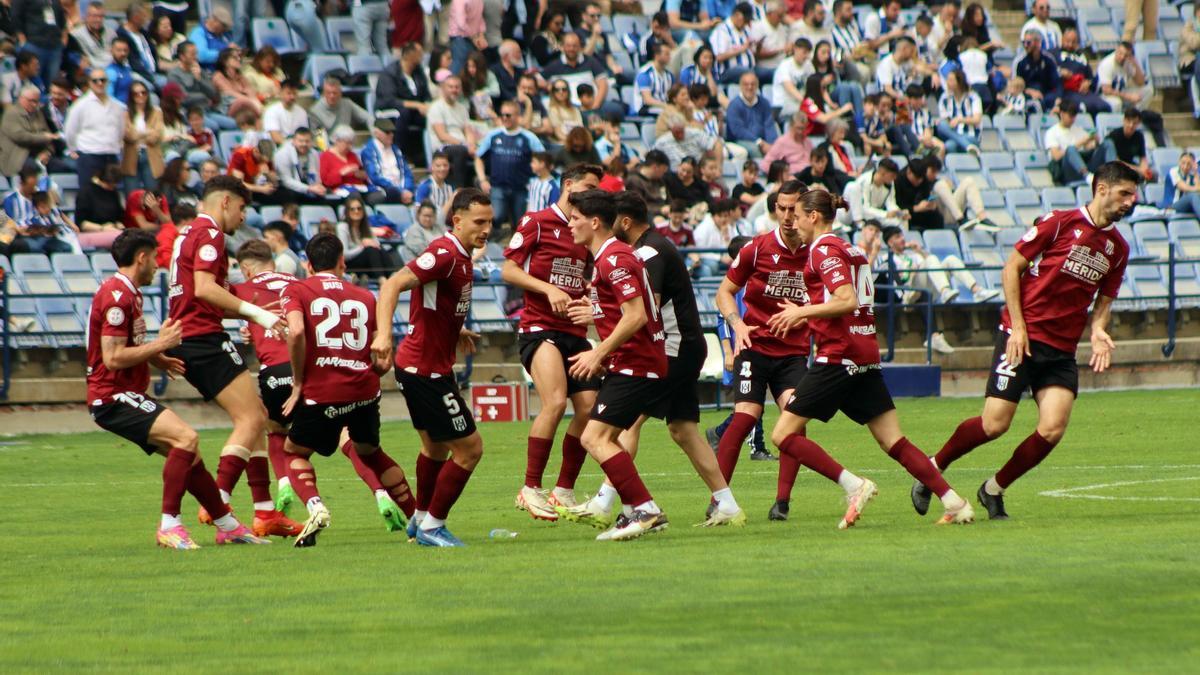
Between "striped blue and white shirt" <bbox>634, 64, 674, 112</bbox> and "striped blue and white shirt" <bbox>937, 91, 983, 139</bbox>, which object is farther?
"striped blue and white shirt" <bbox>937, 91, 983, 139</bbox>

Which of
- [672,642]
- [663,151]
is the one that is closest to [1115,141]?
[663,151]

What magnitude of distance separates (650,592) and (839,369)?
9.82 ft

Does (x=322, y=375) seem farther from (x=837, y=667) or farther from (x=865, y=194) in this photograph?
(x=865, y=194)

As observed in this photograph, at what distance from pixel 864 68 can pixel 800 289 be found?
1740 centimetres

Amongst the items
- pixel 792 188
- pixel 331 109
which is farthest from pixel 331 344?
pixel 331 109

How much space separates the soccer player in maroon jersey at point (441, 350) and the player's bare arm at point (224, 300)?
77 centimetres

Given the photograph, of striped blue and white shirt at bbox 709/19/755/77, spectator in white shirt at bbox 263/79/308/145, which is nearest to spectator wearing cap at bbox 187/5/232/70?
spectator in white shirt at bbox 263/79/308/145

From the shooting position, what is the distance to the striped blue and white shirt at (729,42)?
2817 centimetres

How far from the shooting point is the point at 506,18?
26.9m

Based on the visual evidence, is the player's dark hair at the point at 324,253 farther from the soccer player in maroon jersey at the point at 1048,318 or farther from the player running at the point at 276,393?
the soccer player in maroon jersey at the point at 1048,318

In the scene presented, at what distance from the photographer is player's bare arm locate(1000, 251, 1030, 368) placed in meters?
10.7

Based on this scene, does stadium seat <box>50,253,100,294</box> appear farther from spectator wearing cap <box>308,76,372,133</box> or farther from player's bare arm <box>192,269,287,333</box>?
player's bare arm <box>192,269,287,333</box>

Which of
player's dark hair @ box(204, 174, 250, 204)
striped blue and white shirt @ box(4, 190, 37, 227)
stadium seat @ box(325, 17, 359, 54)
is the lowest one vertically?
striped blue and white shirt @ box(4, 190, 37, 227)

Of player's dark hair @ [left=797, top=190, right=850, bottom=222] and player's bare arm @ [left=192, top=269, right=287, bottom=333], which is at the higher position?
player's dark hair @ [left=797, top=190, right=850, bottom=222]
